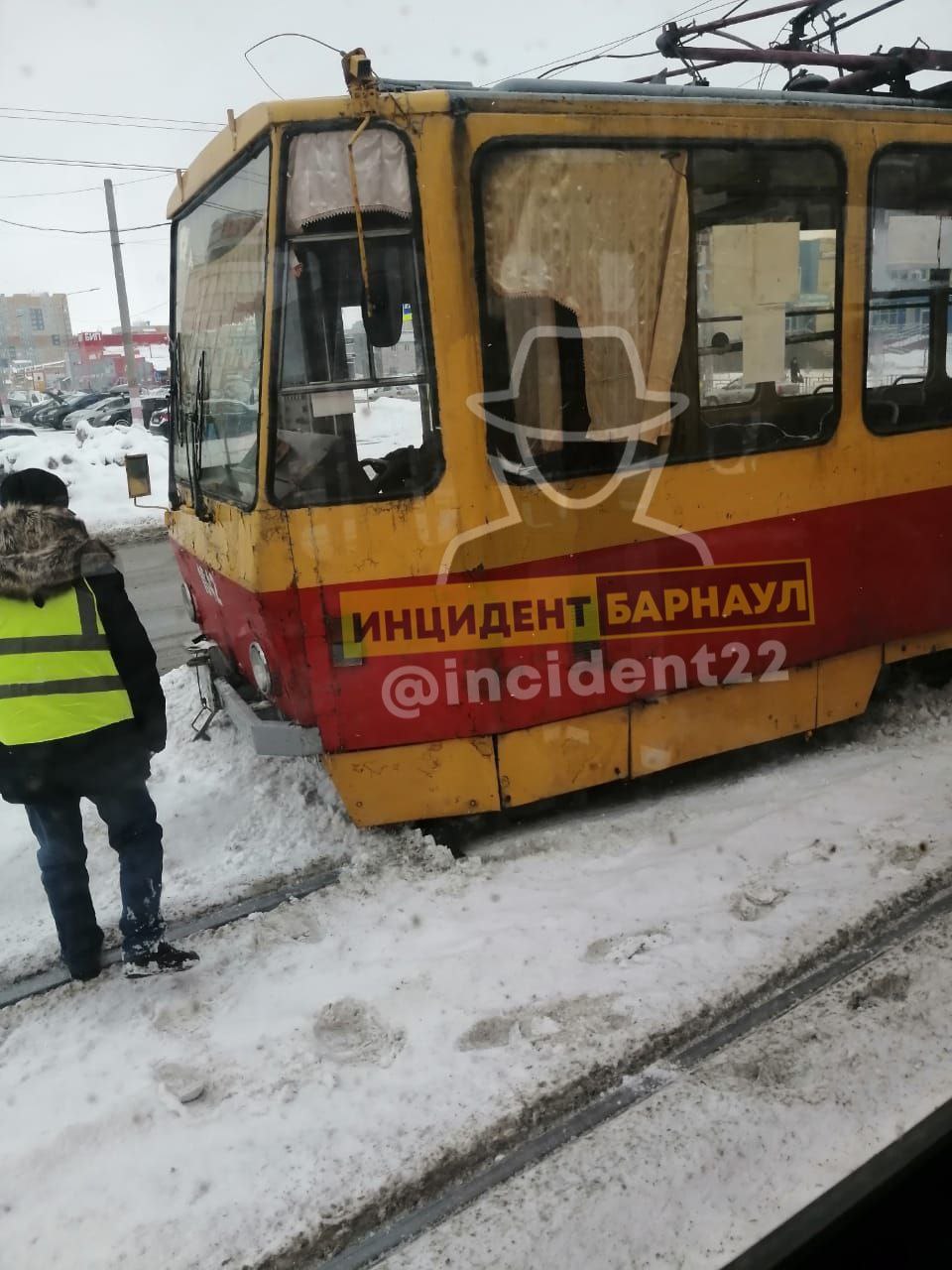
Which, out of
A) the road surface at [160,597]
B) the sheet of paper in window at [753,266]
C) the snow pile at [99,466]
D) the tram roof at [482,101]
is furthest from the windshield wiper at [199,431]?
the snow pile at [99,466]

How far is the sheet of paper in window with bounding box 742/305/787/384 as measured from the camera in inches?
163

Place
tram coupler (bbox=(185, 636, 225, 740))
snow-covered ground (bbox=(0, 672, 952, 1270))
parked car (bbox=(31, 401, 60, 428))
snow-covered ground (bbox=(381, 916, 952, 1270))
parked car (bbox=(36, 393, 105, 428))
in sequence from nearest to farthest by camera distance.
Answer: snow-covered ground (bbox=(381, 916, 952, 1270))
snow-covered ground (bbox=(0, 672, 952, 1270))
tram coupler (bbox=(185, 636, 225, 740))
parked car (bbox=(36, 393, 105, 428))
parked car (bbox=(31, 401, 60, 428))

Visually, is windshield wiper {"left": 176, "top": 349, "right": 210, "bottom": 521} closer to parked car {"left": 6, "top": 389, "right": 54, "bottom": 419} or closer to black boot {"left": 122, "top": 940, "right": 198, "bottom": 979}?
black boot {"left": 122, "top": 940, "right": 198, "bottom": 979}

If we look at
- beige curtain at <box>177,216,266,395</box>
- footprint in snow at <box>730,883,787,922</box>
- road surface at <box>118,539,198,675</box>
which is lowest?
footprint in snow at <box>730,883,787,922</box>

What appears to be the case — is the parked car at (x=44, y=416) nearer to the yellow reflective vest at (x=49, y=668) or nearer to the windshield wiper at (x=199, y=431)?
the windshield wiper at (x=199, y=431)

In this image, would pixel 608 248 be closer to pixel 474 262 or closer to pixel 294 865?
pixel 474 262

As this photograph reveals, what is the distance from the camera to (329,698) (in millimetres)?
3797

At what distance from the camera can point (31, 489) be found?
3.24 metres

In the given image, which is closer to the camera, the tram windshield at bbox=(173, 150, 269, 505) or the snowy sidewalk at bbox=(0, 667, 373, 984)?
the tram windshield at bbox=(173, 150, 269, 505)

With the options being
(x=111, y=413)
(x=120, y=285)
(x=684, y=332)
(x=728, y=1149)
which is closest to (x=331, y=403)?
(x=684, y=332)

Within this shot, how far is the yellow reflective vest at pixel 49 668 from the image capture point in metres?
3.17

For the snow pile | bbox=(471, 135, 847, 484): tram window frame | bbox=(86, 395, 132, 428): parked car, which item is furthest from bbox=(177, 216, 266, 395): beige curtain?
bbox=(86, 395, 132, 428): parked car

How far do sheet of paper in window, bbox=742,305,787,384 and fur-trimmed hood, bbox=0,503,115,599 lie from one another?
2690mm

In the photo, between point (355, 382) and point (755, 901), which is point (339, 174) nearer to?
point (355, 382)
